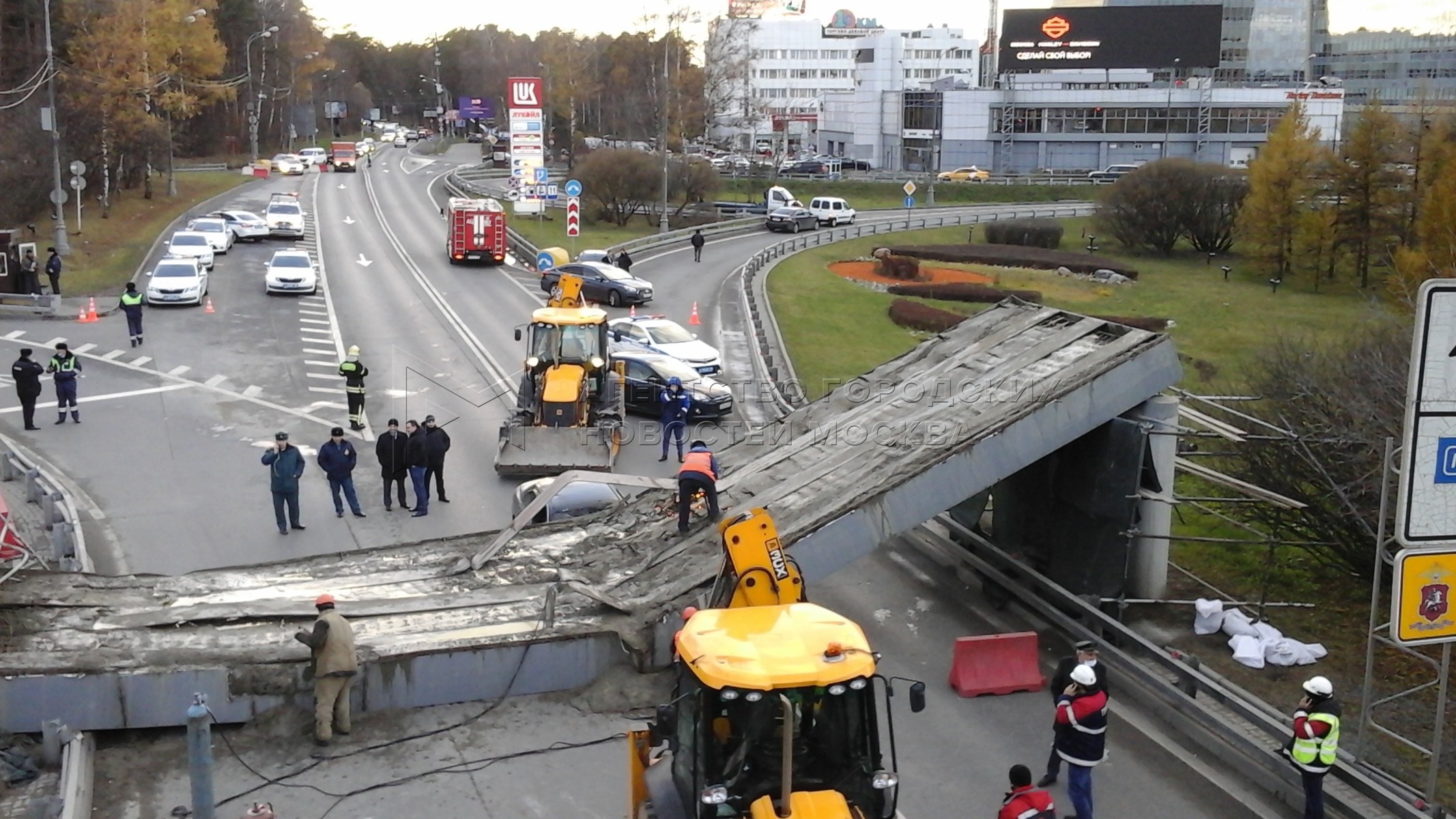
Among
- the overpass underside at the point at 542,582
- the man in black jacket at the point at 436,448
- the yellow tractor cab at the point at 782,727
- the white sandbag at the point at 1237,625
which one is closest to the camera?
the yellow tractor cab at the point at 782,727

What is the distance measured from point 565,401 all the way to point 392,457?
343 centimetres

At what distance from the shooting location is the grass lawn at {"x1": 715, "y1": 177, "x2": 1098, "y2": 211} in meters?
81.9

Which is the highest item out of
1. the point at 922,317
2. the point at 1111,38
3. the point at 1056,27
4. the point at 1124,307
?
the point at 1056,27

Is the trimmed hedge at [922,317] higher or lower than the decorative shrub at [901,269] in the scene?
lower

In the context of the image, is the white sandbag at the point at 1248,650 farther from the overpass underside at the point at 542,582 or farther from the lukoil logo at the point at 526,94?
the lukoil logo at the point at 526,94

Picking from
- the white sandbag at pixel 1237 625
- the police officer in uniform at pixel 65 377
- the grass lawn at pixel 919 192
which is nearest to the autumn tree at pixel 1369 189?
the grass lawn at pixel 919 192

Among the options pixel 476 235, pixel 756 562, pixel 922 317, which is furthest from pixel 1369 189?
pixel 756 562

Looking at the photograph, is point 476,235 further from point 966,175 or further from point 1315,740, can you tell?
point 966,175

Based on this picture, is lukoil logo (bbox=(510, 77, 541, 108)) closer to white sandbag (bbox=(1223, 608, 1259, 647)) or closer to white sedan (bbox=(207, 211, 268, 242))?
white sedan (bbox=(207, 211, 268, 242))

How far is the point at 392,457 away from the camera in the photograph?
63.4 feet

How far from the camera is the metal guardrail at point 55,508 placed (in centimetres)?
1627

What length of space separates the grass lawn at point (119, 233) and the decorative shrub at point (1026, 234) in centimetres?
3637

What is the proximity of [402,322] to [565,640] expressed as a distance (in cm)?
2405

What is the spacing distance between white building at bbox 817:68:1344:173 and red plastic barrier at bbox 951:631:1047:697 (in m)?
80.8
